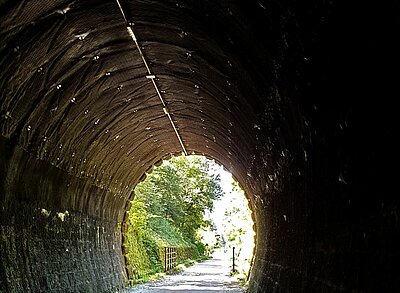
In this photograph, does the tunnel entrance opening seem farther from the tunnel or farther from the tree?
the tunnel

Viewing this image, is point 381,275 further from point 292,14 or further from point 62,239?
point 62,239

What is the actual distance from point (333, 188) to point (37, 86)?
495 centimetres

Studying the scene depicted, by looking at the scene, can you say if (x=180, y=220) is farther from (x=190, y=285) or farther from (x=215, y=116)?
(x=215, y=116)

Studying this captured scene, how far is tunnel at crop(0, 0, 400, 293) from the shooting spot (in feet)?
11.0

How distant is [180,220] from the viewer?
146ft

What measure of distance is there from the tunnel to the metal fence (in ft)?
42.4

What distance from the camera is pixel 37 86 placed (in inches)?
316

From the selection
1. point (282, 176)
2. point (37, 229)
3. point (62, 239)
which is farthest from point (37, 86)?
point (62, 239)

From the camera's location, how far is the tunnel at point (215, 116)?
335cm

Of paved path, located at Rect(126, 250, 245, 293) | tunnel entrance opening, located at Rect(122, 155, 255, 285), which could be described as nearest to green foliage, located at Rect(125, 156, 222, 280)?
tunnel entrance opening, located at Rect(122, 155, 255, 285)

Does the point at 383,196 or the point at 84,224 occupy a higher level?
the point at 84,224

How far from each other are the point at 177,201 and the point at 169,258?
13260 millimetres

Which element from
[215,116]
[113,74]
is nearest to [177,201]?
[215,116]

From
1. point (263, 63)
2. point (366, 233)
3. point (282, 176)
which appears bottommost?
point (366, 233)
